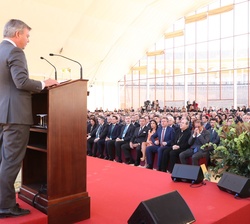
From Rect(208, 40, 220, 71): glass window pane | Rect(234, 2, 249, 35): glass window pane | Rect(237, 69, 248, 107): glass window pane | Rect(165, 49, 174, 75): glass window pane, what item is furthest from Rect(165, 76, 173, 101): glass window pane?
Rect(234, 2, 249, 35): glass window pane

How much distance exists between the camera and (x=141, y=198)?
304 cm

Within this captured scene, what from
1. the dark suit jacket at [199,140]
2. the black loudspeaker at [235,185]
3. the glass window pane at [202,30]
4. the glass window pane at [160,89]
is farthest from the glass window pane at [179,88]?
the black loudspeaker at [235,185]

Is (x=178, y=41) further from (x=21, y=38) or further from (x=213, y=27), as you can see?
(x=21, y=38)

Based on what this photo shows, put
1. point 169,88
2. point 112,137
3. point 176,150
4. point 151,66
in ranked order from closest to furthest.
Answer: point 176,150 → point 112,137 → point 169,88 → point 151,66

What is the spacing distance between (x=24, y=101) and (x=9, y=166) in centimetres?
45

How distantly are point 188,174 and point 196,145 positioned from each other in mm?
2019

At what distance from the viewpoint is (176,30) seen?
19.3 m

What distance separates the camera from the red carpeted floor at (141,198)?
246cm

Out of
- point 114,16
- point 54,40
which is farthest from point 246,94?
point 54,40

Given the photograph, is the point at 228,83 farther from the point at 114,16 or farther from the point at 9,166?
the point at 9,166

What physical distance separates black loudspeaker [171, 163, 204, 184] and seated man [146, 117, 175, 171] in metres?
2.07

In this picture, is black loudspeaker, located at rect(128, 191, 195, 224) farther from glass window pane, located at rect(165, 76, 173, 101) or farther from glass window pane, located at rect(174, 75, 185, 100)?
glass window pane, located at rect(165, 76, 173, 101)

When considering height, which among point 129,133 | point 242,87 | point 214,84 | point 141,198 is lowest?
point 141,198

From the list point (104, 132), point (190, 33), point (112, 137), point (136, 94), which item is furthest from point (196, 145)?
point (136, 94)
